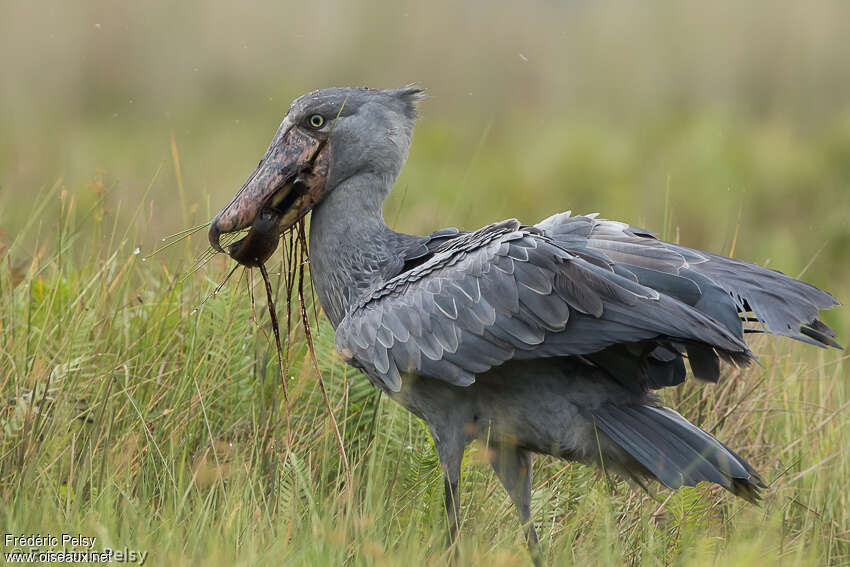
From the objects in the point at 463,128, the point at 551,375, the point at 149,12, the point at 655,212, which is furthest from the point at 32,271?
the point at 463,128

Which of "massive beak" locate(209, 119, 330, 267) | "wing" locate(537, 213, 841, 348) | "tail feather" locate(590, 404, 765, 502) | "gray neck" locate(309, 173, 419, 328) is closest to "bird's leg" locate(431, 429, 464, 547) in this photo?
"tail feather" locate(590, 404, 765, 502)

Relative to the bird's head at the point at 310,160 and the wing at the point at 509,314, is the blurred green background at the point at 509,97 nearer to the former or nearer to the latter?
the bird's head at the point at 310,160

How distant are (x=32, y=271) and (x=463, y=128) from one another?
248 inches

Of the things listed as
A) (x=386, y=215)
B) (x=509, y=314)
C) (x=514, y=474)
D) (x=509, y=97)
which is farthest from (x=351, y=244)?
(x=509, y=97)

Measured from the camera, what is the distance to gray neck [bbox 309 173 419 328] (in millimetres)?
3332

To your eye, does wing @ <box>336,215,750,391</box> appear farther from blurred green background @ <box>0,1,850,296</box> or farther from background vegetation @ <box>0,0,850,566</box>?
blurred green background @ <box>0,1,850,296</box>

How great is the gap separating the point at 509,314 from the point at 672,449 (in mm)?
554

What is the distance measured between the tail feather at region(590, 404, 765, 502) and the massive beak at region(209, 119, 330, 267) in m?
1.05

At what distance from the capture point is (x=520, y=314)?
9.72 ft

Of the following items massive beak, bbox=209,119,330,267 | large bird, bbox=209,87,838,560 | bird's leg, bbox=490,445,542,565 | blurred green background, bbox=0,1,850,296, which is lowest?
bird's leg, bbox=490,445,542,565

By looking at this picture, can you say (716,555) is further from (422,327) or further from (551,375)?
(422,327)

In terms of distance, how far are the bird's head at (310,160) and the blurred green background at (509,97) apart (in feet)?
11.8

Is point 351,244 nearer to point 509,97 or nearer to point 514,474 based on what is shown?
point 514,474

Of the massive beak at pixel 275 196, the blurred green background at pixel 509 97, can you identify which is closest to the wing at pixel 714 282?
the massive beak at pixel 275 196
